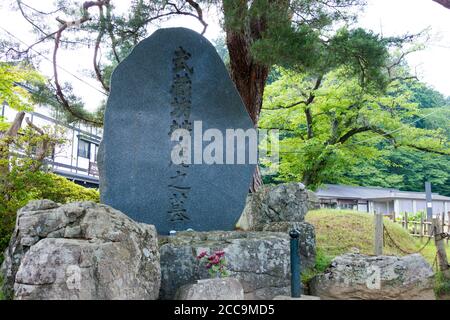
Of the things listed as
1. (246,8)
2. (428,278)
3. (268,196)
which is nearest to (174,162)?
(268,196)

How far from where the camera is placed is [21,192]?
594 centimetres

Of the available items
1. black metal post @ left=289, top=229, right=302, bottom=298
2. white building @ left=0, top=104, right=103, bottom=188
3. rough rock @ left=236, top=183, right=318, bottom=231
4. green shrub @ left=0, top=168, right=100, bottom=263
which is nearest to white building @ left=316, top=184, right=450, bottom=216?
white building @ left=0, top=104, right=103, bottom=188

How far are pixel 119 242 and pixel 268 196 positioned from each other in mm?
3343

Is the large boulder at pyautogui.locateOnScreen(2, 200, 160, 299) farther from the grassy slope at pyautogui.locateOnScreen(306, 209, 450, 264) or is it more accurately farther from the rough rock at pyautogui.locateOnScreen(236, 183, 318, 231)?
the grassy slope at pyautogui.locateOnScreen(306, 209, 450, 264)

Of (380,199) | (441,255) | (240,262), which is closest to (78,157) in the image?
(441,255)

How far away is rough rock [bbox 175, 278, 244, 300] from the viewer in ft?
9.71

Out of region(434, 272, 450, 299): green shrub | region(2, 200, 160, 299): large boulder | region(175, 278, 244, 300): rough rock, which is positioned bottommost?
region(434, 272, 450, 299): green shrub

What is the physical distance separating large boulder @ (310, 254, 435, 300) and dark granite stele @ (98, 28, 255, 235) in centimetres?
146

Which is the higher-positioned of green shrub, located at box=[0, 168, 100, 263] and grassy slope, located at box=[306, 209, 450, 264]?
green shrub, located at box=[0, 168, 100, 263]

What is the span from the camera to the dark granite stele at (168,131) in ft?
16.1

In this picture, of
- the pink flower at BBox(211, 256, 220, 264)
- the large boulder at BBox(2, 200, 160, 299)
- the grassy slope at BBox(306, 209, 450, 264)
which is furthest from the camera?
the grassy slope at BBox(306, 209, 450, 264)

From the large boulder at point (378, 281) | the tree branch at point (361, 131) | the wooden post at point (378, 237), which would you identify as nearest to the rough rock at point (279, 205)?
the large boulder at point (378, 281)
